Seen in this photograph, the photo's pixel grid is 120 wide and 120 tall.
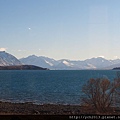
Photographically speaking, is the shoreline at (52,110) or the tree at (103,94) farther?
the tree at (103,94)

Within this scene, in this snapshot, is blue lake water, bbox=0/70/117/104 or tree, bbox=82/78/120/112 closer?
tree, bbox=82/78/120/112

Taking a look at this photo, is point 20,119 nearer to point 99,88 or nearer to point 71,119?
point 71,119

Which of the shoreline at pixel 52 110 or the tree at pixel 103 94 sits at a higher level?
the tree at pixel 103 94

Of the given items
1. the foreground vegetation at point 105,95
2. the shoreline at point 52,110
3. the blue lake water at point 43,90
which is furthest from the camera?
the blue lake water at point 43,90

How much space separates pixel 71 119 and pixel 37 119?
58cm

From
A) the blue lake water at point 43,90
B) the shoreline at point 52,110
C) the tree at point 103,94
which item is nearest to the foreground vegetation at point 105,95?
the tree at point 103,94

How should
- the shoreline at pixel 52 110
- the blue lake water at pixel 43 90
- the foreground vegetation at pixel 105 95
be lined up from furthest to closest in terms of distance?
the blue lake water at pixel 43 90 → the foreground vegetation at pixel 105 95 → the shoreline at pixel 52 110

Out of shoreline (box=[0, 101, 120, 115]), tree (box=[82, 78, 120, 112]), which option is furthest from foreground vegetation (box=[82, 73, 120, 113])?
shoreline (box=[0, 101, 120, 115])

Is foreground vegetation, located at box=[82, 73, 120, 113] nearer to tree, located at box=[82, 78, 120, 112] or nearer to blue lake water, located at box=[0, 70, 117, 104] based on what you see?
tree, located at box=[82, 78, 120, 112]

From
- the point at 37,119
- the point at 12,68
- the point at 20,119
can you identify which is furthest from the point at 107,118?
the point at 12,68

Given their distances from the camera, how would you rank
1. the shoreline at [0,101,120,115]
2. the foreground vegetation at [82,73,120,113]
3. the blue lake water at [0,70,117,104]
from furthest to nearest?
the blue lake water at [0,70,117,104] < the foreground vegetation at [82,73,120,113] < the shoreline at [0,101,120,115]

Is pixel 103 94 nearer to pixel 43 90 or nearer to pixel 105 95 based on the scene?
pixel 105 95

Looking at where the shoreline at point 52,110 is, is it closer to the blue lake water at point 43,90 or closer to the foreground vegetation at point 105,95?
the foreground vegetation at point 105,95

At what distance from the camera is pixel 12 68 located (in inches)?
6718
